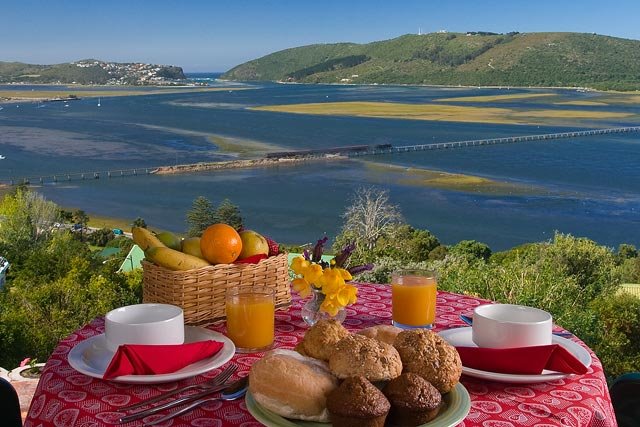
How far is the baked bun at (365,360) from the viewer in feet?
3.73

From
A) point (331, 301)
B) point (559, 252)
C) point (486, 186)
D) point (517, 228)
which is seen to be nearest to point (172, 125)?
point (486, 186)

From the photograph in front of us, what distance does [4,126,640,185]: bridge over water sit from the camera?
127 ft

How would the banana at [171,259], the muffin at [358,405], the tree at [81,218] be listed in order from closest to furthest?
the muffin at [358,405], the banana at [171,259], the tree at [81,218]

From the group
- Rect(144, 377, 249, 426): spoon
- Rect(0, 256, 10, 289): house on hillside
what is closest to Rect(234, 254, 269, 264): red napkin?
Rect(144, 377, 249, 426): spoon

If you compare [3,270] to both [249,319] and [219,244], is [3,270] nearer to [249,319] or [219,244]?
[219,244]

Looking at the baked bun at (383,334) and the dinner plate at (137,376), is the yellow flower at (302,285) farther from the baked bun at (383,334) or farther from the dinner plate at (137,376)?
the baked bun at (383,334)

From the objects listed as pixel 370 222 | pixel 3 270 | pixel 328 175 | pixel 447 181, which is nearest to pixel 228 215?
pixel 370 222

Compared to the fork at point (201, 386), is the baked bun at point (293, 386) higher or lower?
higher

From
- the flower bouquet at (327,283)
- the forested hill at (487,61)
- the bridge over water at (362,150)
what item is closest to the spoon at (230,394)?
the flower bouquet at (327,283)

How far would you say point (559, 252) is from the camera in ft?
48.0

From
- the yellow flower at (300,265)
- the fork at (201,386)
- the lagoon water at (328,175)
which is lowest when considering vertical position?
the lagoon water at (328,175)

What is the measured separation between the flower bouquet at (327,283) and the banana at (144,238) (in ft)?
1.20

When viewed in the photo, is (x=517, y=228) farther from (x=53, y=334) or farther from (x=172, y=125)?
(x=172, y=125)

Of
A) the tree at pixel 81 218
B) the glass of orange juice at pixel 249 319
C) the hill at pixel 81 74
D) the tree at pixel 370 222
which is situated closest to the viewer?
the glass of orange juice at pixel 249 319
